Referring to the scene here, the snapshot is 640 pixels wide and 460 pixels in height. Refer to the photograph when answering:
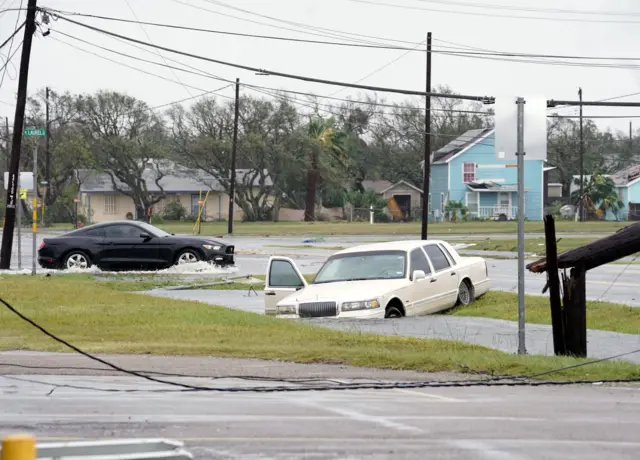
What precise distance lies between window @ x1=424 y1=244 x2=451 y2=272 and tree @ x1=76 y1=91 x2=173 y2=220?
62344 millimetres

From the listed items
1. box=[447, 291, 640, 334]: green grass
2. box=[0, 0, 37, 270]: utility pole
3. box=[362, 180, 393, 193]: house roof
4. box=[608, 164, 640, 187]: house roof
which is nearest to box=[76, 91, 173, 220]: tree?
box=[362, 180, 393, 193]: house roof

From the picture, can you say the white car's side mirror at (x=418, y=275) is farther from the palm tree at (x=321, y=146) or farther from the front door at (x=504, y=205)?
the front door at (x=504, y=205)

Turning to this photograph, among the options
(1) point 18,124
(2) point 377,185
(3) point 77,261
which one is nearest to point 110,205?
(2) point 377,185

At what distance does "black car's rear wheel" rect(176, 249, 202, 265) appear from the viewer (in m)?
28.7

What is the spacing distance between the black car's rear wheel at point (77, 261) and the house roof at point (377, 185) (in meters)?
65.8

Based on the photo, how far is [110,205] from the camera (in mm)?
90250

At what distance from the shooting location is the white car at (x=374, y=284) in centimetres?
1770

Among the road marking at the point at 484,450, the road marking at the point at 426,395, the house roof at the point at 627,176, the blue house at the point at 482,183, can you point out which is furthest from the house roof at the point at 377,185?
the road marking at the point at 484,450

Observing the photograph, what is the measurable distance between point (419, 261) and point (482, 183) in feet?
222

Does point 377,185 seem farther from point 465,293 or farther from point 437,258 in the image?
point 437,258

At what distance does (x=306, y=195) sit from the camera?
89.6 metres

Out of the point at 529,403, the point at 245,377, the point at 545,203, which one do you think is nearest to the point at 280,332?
the point at 245,377

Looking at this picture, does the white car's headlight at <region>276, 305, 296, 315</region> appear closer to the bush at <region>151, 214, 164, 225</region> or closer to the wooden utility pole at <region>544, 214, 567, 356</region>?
the wooden utility pole at <region>544, 214, 567, 356</region>

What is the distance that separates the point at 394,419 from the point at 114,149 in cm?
7459
